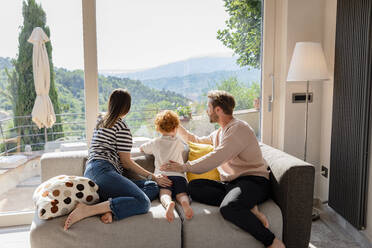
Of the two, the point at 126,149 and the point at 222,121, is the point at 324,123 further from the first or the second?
the point at 126,149

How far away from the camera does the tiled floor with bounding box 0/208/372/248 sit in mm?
2693

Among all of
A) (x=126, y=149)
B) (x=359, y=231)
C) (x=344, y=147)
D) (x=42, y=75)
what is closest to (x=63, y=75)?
(x=42, y=75)

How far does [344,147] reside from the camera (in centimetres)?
289

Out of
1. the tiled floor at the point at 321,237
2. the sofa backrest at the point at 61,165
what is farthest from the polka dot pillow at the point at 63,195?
the tiled floor at the point at 321,237

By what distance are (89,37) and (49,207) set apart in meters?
1.60

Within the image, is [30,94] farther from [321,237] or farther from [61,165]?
[321,237]

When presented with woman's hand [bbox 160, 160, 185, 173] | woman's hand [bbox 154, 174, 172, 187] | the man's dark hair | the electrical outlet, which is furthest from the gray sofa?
the electrical outlet

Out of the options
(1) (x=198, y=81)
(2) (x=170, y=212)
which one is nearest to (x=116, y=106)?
A: (2) (x=170, y=212)

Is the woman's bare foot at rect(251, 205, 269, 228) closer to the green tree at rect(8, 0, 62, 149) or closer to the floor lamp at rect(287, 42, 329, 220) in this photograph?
the floor lamp at rect(287, 42, 329, 220)

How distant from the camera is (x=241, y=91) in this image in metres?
3.55

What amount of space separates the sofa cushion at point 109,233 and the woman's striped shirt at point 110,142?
0.49m

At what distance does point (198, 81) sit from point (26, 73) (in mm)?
1558

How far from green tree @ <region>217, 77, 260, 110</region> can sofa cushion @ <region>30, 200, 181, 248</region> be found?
1.64 meters

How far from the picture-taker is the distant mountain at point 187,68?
331cm
